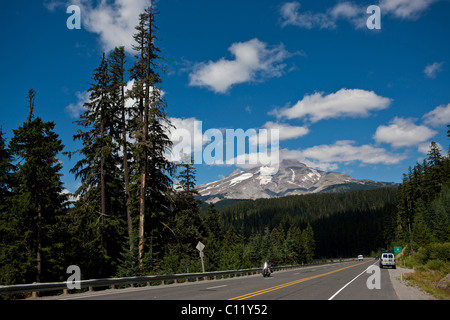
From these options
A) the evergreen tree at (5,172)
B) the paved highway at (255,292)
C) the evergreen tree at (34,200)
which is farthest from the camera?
the evergreen tree at (5,172)

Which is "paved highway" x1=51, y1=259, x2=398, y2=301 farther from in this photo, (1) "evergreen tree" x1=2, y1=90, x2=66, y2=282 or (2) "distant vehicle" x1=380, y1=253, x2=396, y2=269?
(2) "distant vehicle" x1=380, y1=253, x2=396, y2=269

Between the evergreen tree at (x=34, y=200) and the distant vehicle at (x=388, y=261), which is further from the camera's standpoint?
the distant vehicle at (x=388, y=261)

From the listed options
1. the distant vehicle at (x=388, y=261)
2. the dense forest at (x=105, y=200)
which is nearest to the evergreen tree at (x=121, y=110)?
the dense forest at (x=105, y=200)

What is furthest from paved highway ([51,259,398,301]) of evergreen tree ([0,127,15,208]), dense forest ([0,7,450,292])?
evergreen tree ([0,127,15,208])

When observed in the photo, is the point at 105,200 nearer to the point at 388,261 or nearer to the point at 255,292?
the point at 255,292

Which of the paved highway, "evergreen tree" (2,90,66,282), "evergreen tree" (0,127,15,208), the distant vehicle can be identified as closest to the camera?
the paved highway

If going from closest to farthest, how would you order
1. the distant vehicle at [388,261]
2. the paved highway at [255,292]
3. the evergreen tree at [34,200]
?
the paved highway at [255,292], the evergreen tree at [34,200], the distant vehicle at [388,261]

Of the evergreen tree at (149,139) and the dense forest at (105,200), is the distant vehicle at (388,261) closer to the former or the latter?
the dense forest at (105,200)

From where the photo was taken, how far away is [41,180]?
1956cm

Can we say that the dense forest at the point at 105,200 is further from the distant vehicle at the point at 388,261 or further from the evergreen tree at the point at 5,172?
the distant vehicle at the point at 388,261

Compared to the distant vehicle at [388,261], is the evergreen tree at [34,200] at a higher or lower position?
higher

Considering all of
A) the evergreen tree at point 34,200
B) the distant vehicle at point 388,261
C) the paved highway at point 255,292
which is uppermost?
the evergreen tree at point 34,200
